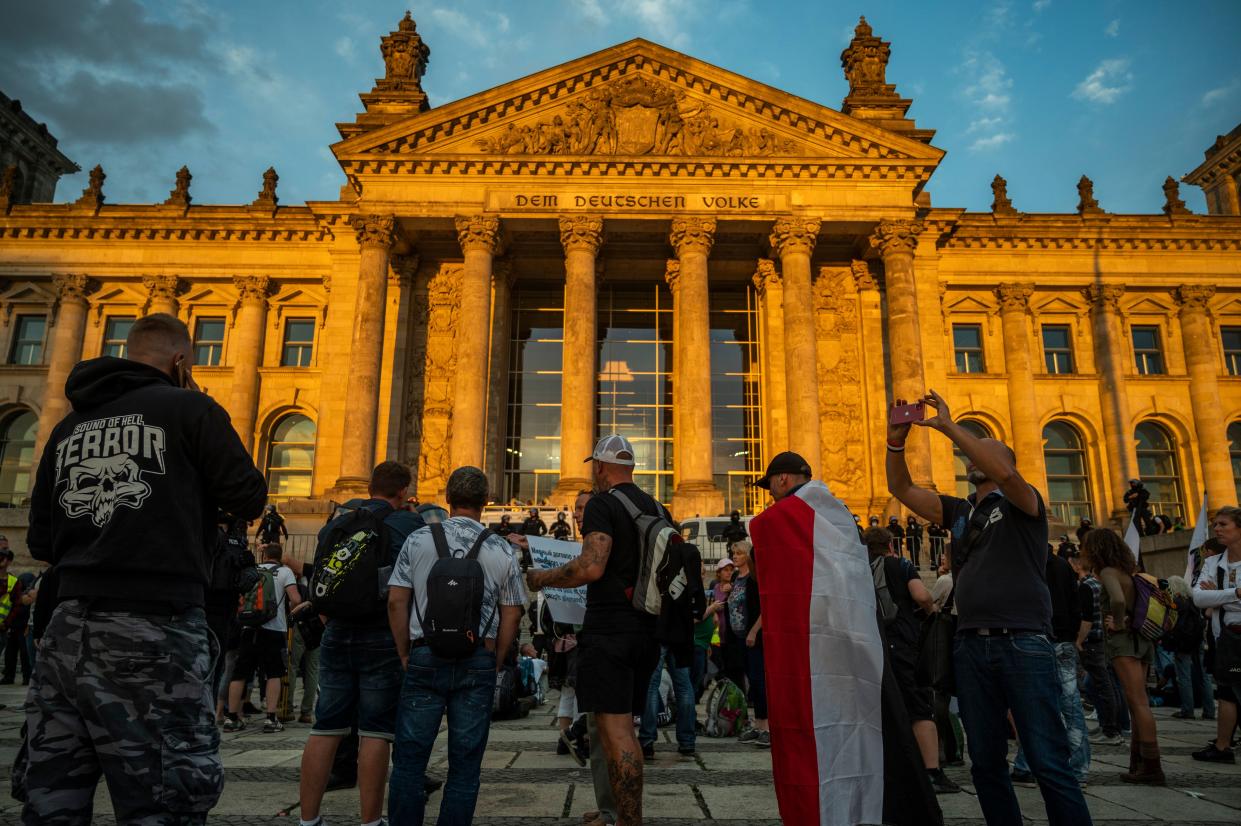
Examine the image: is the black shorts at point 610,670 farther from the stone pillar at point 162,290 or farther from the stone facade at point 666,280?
the stone pillar at point 162,290

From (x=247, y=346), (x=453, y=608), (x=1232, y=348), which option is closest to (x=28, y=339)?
(x=247, y=346)

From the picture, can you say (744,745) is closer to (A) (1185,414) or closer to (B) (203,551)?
(B) (203,551)

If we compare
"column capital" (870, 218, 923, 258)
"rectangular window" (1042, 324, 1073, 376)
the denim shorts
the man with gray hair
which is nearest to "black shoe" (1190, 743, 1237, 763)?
the man with gray hair

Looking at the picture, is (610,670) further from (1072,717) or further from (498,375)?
(498,375)

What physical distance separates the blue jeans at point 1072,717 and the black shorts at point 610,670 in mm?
3317

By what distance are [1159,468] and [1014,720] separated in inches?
1344

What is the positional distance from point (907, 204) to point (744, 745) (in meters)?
23.1

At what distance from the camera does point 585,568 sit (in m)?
4.58

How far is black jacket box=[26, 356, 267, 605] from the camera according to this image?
289cm

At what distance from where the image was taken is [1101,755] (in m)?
8.12

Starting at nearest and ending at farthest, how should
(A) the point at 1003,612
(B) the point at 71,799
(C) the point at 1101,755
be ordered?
(B) the point at 71,799
(A) the point at 1003,612
(C) the point at 1101,755

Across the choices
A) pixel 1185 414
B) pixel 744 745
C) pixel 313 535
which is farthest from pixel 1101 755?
pixel 1185 414

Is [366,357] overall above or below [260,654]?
above

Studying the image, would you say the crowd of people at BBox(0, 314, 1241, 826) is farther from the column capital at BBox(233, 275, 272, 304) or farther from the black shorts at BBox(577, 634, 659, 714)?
the column capital at BBox(233, 275, 272, 304)
